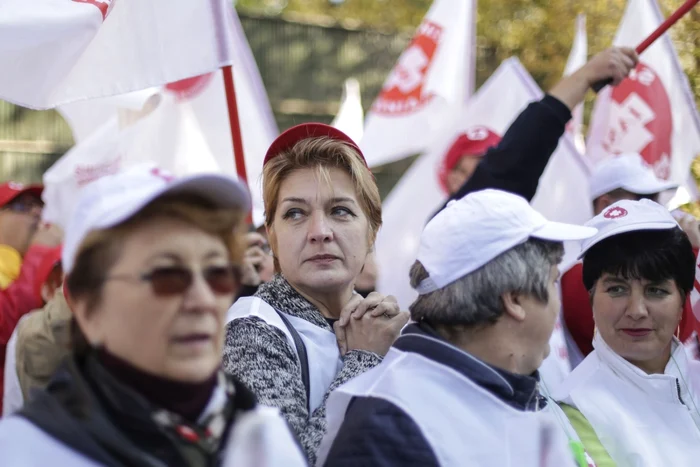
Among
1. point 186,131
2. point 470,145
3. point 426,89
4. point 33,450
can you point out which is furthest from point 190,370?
point 426,89

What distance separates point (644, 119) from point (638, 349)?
327 centimetres

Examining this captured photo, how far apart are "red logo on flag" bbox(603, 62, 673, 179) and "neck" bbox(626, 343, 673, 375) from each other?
3.01m

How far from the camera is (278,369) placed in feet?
7.97

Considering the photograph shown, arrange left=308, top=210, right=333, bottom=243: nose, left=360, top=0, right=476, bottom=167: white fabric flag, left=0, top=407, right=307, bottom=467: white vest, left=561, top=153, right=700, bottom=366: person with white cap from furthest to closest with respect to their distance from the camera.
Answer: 1. left=360, top=0, right=476, bottom=167: white fabric flag
2. left=561, top=153, right=700, bottom=366: person with white cap
3. left=308, top=210, right=333, bottom=243: nose
4. left=0, top=407, right=307, bottom=467: white vest

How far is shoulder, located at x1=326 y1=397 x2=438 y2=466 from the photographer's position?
211cm

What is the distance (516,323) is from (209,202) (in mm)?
881

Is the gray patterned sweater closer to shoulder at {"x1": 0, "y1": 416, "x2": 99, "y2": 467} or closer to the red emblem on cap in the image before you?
shoulder at {"x1": 0, "y1": 416, "x2": 99, "y2": 467}

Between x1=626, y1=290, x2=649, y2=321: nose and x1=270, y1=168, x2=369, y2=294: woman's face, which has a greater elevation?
x1=270, y1=168, x2=369, y2=294: woman's face

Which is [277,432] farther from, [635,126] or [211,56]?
[635,126]

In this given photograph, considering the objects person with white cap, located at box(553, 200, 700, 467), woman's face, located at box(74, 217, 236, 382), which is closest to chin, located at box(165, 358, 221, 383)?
woman's face, located at box(74, 217, 236, 382)

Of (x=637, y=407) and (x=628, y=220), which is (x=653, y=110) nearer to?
(x=628, y=220)

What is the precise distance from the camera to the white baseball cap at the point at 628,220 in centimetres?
321

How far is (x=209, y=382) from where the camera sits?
1755mm

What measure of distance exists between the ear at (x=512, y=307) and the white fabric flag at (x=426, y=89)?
4798mm
